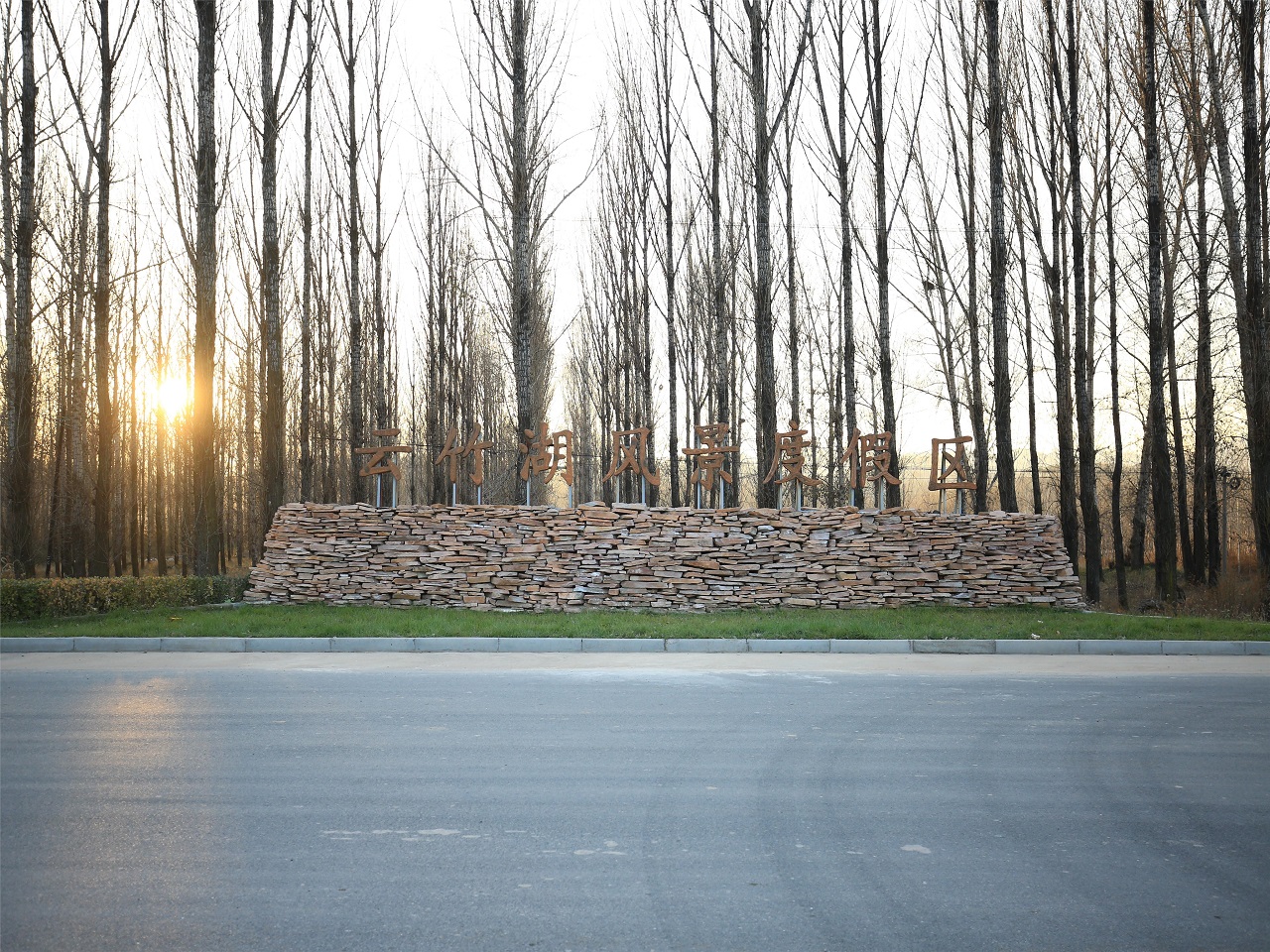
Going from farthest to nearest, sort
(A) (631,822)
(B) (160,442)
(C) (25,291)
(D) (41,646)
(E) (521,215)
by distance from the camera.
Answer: (B) (160,442), (E) (521,215), (C) (25,291), (D) (41,646), (A) (631,822)

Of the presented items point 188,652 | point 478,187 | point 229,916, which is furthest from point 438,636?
point 478,187

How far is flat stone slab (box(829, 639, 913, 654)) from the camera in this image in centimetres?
1181

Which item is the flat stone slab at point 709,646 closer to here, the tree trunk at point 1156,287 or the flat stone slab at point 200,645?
the flat stone slab at point 200,645

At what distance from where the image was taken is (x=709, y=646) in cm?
1177

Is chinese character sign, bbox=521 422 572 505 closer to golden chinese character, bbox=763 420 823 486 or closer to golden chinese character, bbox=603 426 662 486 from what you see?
golden chinese character, bbox=603 426 662 486

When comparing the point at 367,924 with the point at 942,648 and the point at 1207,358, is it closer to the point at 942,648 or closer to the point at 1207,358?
the point at 942,648

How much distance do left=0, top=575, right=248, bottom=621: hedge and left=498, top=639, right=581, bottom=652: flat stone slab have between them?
6.69 metres

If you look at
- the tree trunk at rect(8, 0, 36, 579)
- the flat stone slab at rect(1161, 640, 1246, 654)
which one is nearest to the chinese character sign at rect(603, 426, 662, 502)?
the flat stone slab at rect(1161, 640, 1246, 654)

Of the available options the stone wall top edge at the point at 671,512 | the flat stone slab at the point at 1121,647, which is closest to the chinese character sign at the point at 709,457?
the stone wall top edge at the point at 671,512

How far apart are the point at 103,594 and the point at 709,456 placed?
31.6ft

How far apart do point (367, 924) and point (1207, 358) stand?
23182 mm

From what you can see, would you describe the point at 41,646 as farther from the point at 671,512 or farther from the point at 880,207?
the point at 880,207

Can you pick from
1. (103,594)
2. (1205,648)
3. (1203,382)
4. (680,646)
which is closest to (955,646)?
(1205,648)

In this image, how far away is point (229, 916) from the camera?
3.54m
